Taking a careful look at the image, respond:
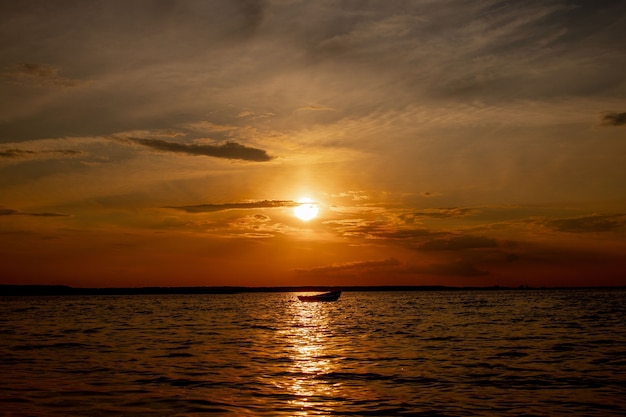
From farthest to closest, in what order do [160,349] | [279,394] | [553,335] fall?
[553,335], [160,349], [279,394]

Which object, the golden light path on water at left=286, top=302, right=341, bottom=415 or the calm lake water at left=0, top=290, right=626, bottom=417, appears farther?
the golden light path on water at left=286, top=302, right=341, bottom=415

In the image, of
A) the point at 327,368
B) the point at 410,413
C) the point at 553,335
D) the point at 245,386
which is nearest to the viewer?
the point at 410,413

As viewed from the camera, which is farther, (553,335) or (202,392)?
(553,335)

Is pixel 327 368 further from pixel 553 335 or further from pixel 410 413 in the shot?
pixel 553 335

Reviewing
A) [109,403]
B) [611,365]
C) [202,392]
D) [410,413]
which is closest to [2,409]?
[109,403]

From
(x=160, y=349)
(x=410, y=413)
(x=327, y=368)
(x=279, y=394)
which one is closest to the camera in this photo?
(x=410, y=413)

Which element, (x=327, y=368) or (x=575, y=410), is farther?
(x=327, y=368)

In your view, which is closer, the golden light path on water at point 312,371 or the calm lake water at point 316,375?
the calm lake water at point 316,375

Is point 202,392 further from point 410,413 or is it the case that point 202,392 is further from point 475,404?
point 475,404

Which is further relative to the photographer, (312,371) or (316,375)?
(312,371)

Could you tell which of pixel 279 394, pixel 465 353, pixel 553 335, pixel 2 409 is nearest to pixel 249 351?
pixel 465 353

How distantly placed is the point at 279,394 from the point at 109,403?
6770 mm

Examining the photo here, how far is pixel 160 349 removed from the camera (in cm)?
4372

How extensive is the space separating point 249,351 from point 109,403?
62.9 feet
